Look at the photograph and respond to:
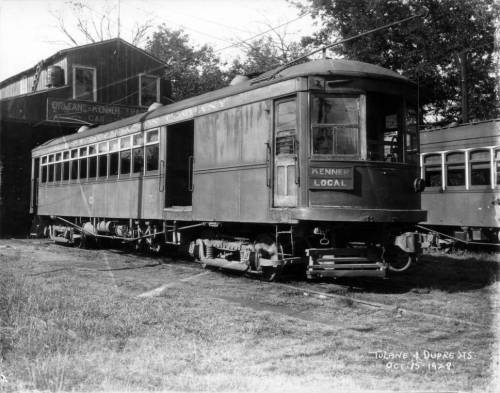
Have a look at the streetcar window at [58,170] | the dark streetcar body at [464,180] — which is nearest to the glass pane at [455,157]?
the dark streetcar body at [464,180]

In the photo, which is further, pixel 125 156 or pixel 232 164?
pixel 125 156

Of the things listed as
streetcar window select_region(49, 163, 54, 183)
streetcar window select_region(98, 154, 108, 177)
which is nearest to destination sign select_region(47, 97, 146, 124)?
streetcar window select_region(49, 163, 54, 183)

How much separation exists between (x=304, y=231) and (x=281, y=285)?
102 cm

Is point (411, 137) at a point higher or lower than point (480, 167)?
higher

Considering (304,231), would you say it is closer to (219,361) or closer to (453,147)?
(219,361)

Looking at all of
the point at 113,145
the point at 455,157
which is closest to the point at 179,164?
the point at 113,145

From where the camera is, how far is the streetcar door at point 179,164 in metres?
12.0

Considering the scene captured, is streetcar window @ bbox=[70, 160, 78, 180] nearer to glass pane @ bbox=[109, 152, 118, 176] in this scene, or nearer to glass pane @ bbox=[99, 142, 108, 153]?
glass pane @ bbox=[99, 142, 108, 153]

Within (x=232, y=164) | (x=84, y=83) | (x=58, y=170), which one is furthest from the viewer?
(x=84, y=83)

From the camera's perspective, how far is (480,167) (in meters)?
13.2

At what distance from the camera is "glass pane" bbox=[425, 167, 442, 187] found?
14414mm

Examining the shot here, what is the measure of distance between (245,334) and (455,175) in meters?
10.0

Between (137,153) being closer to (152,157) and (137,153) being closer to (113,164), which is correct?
(152,157)

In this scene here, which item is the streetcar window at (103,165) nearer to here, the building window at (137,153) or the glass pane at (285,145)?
the building window at (137,153)
